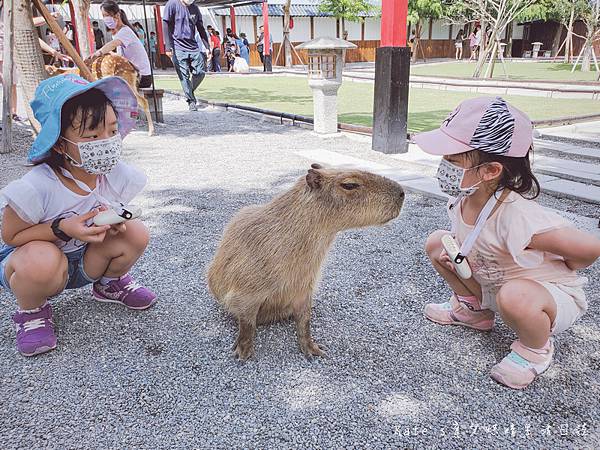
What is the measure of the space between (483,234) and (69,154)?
175 centimetres

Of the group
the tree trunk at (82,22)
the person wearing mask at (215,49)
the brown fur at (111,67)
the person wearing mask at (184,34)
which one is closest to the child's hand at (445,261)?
the brown fur at (111,67)

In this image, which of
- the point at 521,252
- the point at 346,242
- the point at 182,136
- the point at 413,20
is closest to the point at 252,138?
the point at 182,136

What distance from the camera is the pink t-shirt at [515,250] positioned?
1.80m

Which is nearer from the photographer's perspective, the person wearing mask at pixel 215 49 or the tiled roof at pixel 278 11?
the person wearing mask at pixel 215 49

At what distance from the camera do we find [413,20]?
29156 mm

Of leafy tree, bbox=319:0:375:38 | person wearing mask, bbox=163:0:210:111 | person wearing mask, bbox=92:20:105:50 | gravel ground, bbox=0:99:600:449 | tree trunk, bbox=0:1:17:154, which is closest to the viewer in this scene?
gravel ground, bbox=0:99:600:449

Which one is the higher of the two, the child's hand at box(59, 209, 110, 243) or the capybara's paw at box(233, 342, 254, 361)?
the child's hand at box(59, 209, 110, 243)

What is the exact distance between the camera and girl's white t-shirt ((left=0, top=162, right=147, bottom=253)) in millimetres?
1943

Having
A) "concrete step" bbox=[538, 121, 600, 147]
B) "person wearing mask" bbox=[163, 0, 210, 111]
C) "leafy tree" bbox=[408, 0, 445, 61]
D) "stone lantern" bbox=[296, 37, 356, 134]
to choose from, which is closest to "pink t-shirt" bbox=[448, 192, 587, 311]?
"concrete step" bbox=[538, 121, 600, 147]

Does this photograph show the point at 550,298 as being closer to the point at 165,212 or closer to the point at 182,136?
the point at 165,212

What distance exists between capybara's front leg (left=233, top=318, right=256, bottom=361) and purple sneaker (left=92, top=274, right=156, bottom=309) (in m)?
0.68

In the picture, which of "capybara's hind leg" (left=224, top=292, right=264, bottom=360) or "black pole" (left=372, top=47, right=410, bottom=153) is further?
"black pole" (left=372, top=47, right=410, bottom=153)

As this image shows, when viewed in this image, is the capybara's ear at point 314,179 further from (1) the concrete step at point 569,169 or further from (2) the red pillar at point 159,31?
(2) the red pillar at point 159,31

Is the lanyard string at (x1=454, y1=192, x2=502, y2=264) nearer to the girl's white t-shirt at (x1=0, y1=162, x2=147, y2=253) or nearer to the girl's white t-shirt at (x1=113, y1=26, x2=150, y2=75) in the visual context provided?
the girl's white t-shirt at (x1=0, y1=162, x2=147, y2=253)
